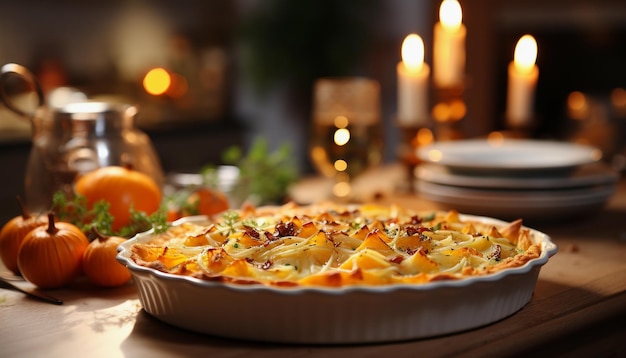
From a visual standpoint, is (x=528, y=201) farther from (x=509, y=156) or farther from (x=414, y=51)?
(x=414, y=51)

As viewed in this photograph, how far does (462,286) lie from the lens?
1.03 metres

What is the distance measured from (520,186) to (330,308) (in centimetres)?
95

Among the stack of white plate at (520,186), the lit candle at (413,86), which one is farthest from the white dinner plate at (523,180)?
the lit candle at (413,86)

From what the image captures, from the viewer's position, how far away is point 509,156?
2.21 meters

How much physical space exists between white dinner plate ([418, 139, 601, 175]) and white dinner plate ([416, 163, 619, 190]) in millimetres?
20

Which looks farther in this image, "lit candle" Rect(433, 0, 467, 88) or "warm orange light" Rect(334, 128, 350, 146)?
"lit candle" Rect(433, 0, 467, 88)

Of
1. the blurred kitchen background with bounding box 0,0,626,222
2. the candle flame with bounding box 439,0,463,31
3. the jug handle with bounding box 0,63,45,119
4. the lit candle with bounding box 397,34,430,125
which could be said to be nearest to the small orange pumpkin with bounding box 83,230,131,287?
the jug handle with bounding box 0,63,45,119

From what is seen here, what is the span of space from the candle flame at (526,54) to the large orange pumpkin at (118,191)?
124cm

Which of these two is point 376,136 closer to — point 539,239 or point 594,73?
point 539,239

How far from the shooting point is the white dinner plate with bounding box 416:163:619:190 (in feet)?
6.01

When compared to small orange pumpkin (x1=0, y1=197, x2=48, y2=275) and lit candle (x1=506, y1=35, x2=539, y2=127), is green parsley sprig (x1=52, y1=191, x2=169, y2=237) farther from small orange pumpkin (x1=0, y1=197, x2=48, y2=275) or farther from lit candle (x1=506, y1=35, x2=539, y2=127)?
lit candle (x1=506, y1=35, x2=539, y2=127)

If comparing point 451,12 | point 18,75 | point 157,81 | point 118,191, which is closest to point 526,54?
point 451,12

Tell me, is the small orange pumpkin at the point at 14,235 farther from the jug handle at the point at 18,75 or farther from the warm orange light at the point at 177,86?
the warm orange light at the point at 177,86

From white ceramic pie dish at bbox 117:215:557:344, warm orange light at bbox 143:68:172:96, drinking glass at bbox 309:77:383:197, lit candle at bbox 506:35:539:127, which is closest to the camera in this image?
white ceramic pie dish at bbox 117:215:557:344
